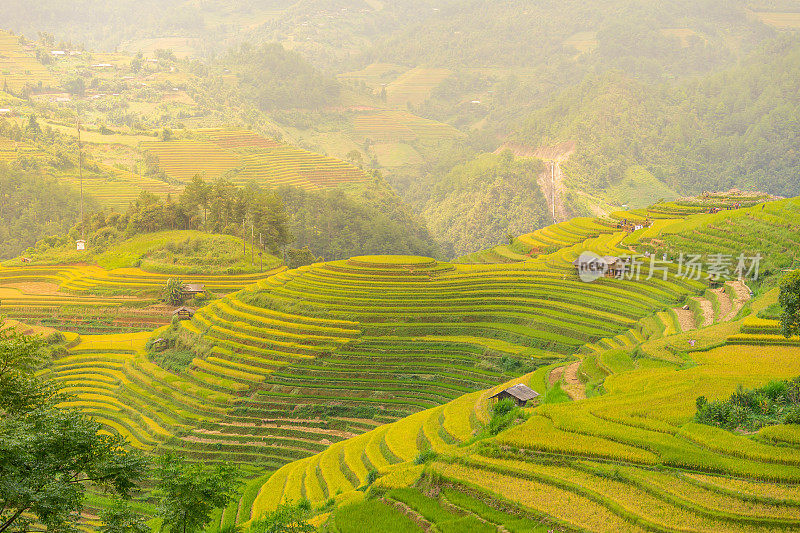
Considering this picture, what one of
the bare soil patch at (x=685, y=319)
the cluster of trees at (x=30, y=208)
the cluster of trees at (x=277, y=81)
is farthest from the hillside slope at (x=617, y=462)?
the cluster of trees at (x=277, y=81)

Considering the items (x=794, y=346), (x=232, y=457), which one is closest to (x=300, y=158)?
(x=232, y=457)

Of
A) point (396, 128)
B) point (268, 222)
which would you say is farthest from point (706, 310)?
point (396, 128)

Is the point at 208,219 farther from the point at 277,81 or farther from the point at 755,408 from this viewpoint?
the point at 277,81

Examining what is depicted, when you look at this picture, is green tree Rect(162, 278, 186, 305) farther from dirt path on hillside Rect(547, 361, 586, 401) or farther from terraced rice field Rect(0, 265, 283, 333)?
dirt path on hillside Rect(547, 361, 586, 401)

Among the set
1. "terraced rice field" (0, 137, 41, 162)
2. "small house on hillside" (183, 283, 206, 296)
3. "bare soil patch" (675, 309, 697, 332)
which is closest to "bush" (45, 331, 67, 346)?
"small house on hillside" (183, 283, 206, 296)

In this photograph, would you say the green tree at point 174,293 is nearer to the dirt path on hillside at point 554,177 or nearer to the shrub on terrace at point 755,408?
the shrub on terrace at point 755,408
